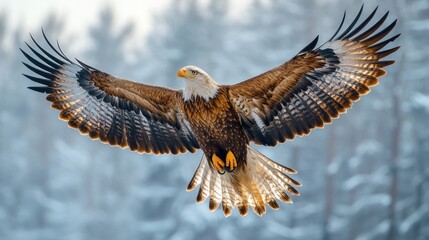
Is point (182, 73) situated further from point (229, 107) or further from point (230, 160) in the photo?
point (230, 160)

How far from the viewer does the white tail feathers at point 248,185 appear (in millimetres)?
10547

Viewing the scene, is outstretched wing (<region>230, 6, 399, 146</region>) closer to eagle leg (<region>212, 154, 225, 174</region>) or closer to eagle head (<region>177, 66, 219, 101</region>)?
eagle head (<region>177, 66, 219, 101</region>)

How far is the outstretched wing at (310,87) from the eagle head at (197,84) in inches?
11.4

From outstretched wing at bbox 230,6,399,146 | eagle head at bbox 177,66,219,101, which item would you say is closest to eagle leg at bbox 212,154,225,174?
outstretched wing at bbox 230,6,399,146

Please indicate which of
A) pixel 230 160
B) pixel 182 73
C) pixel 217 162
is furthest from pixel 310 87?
pixel 182 73

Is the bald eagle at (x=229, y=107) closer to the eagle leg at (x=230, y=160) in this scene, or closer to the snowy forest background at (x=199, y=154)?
the eagle leg at (x=230, y=160)

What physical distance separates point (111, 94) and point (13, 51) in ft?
165

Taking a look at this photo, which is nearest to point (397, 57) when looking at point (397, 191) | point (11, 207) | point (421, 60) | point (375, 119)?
point (421, 60)

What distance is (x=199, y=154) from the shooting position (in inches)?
1542

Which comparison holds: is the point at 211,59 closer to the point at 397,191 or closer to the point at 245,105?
the point at 397,191

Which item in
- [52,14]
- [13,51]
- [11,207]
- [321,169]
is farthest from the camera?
[13,51]

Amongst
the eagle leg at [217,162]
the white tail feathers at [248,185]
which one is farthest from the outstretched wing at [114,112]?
the eagle leg at [217,162]

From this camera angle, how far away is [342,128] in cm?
4194

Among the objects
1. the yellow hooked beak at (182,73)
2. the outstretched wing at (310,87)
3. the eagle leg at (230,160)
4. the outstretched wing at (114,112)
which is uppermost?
the outstretched wing at (114,112)
